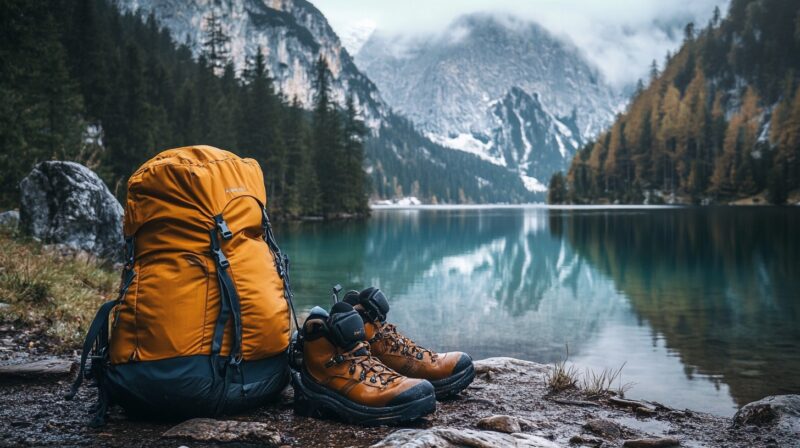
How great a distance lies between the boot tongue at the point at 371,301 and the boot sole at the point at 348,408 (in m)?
0.66

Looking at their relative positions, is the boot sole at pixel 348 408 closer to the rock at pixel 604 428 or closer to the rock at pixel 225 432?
the rock at pixel 225 432

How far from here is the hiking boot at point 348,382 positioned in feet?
10.5

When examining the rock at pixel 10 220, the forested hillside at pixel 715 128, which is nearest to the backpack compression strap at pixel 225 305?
the rock at pixel 10 220

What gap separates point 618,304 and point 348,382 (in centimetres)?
1150

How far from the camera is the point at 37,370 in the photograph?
4020 millimetres

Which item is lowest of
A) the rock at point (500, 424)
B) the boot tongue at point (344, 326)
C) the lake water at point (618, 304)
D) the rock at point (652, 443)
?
the lake water at point (618, 304)

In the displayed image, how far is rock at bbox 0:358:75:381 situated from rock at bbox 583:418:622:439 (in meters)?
3.87

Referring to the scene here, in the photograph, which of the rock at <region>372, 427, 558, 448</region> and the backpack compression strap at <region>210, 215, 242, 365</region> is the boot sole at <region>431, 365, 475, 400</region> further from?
the backpack compression strap at <region>210, 215, 242, 365</region>

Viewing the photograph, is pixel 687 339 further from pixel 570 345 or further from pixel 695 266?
pixel 695 266

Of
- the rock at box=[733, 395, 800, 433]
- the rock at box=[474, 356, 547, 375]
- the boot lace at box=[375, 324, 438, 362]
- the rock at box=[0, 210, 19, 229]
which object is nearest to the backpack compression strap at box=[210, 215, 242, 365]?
the boot lace at box=[375, 324, 438, 362]

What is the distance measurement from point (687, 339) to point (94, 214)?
11447 mm

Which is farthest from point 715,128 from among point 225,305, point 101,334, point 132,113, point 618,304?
point 101,334

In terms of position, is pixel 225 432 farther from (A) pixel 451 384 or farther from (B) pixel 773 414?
(B) pixel 773 414

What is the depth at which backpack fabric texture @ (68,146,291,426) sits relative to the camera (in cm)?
302
